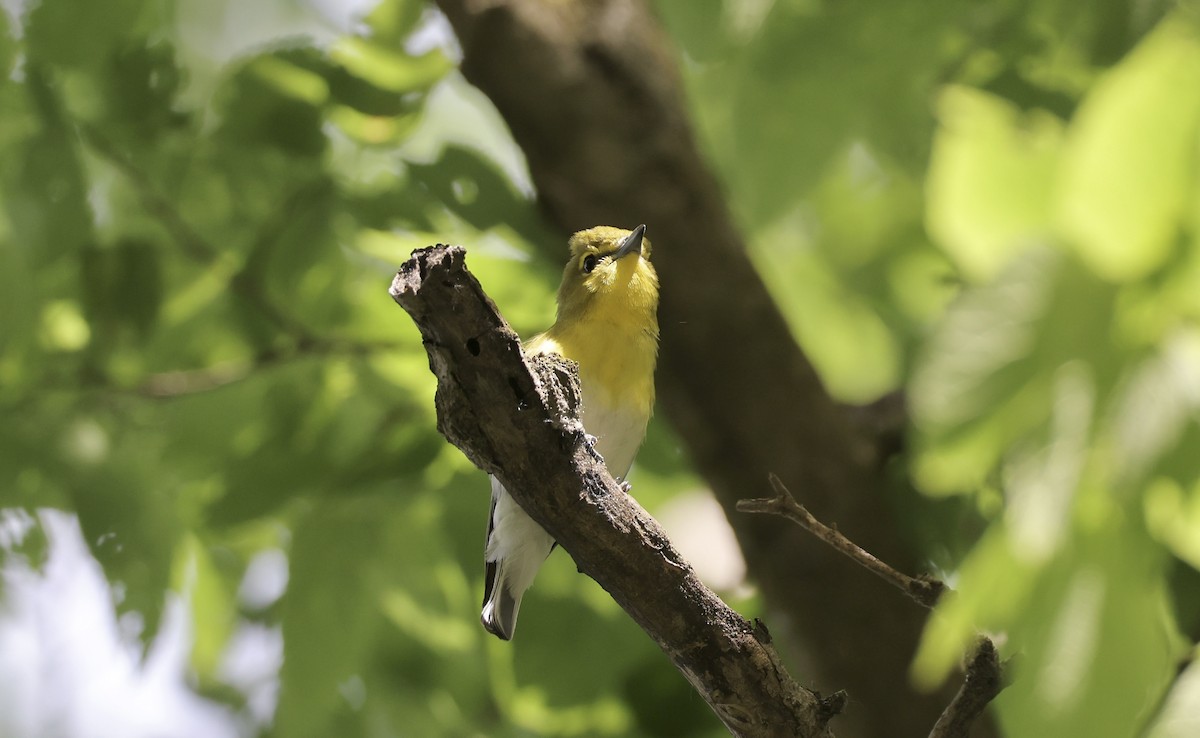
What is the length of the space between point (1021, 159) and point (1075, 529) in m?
→ 0.37

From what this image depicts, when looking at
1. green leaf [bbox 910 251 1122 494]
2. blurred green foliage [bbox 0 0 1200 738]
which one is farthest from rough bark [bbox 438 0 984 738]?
green leaf [bbox 910 251 1122 494]

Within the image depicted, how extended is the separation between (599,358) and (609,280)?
207 millimetres

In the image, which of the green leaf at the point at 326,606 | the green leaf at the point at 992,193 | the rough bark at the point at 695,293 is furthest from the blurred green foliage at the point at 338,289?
the green leaf at the point at 992,193

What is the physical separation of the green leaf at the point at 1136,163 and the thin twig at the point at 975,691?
573 millimetres

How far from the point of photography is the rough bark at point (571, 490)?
1.32m

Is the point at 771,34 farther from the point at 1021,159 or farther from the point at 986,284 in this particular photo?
the point at 986,284

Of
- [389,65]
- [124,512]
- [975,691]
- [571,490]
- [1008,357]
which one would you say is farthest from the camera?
[389,65]

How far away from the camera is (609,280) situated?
263 cm

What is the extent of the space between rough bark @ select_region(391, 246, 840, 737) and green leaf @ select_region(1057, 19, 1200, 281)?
2.08 ft

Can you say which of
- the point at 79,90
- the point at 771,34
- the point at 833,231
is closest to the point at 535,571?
the point at 771,34

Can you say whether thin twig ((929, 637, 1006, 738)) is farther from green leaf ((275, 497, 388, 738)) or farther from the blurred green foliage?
green leaf ((275, 497, 388, 738))

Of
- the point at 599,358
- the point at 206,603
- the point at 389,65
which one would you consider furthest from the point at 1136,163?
the point at 206,603

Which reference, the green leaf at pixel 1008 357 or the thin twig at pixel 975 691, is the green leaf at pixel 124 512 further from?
the green leaf at pixel 1008 357

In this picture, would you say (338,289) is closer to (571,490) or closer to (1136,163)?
(571,490)
